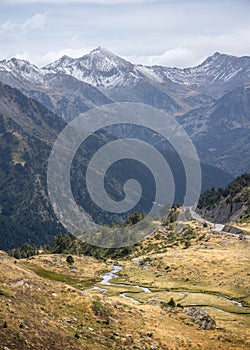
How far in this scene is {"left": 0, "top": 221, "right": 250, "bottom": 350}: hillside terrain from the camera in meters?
49.1

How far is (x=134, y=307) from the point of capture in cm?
6825

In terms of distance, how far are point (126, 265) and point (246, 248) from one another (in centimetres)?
3483

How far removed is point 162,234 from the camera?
609ft

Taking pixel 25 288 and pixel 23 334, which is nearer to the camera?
pixel 23 334

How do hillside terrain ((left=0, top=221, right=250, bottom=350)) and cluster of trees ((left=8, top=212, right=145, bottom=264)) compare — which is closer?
hillside terrain ((left=0, top=221, right=250, bottom=350))

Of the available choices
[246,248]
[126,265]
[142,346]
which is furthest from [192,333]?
[126,265]

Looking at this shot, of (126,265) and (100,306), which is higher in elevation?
(100,306)

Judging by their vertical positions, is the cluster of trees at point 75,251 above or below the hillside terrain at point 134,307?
below

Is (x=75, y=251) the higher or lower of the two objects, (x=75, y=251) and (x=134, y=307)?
the lower

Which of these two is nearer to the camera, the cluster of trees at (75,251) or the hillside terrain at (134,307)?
the hillside terrain at (134,307)

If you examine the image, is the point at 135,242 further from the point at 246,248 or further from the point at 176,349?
the point at 176,349

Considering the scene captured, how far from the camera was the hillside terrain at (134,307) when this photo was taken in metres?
49.1

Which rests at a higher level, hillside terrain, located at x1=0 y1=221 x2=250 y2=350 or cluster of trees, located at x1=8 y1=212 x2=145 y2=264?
hillside terrain, located at x1=0 y1=221 x2=250 y2=350

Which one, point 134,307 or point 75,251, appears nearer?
point 134,307
